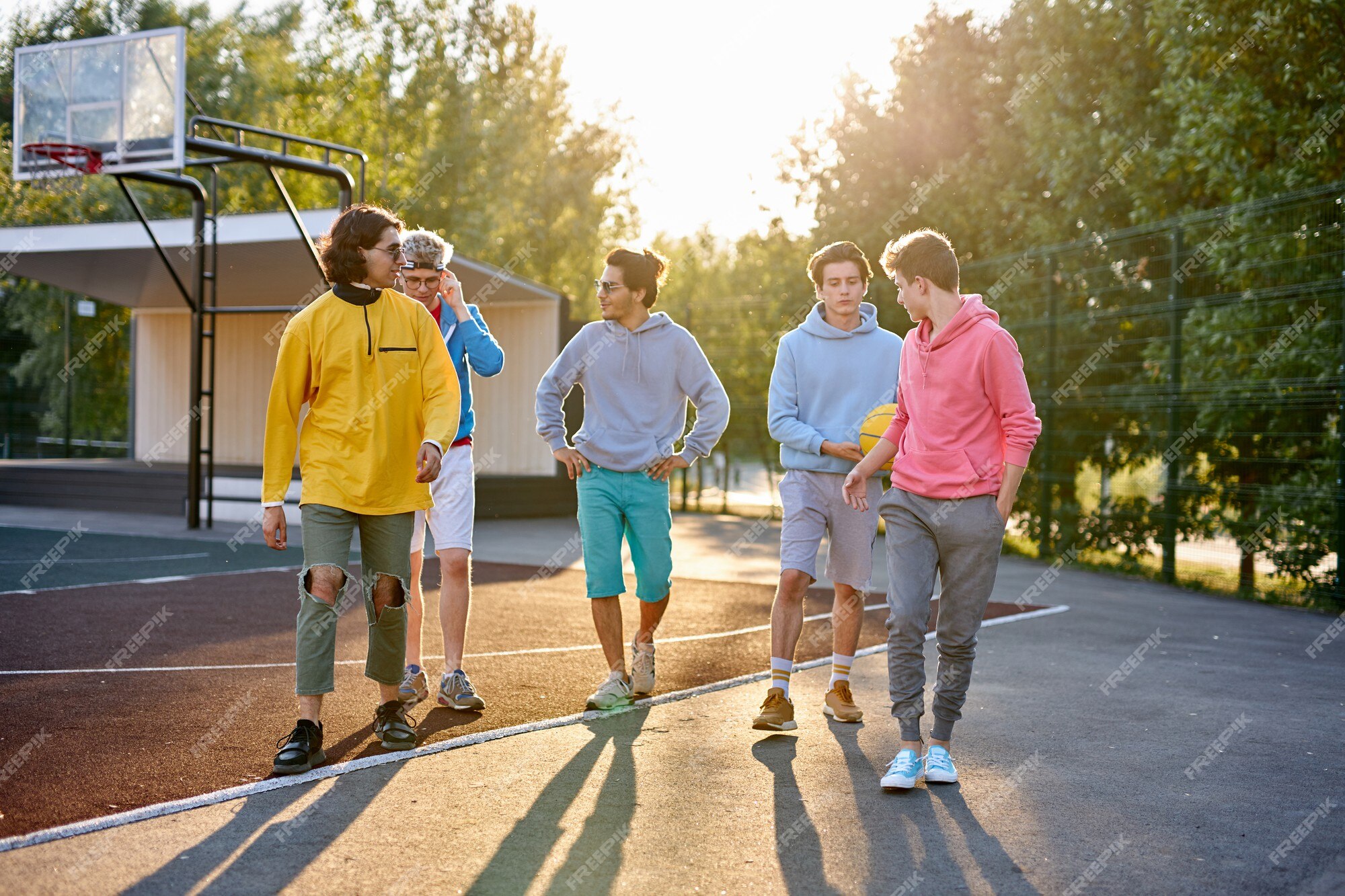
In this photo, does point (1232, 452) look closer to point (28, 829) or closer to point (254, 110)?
point (28, 829)

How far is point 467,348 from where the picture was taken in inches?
218

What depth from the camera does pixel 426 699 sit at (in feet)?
18.5

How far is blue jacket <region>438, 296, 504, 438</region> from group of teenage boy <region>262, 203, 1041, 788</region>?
0.02 metres

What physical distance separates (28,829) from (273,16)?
4284cm

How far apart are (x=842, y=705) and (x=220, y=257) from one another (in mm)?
15272

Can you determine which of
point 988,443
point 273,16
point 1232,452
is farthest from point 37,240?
point 273,16

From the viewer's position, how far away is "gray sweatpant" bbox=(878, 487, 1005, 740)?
4.37m

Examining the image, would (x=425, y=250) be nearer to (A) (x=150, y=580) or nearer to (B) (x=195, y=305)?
(A) (x=150, y=580)

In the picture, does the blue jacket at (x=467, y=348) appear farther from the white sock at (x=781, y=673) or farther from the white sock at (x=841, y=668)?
the white sock at (x=841, y=668)

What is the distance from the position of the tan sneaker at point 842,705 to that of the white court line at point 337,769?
0.66 metres

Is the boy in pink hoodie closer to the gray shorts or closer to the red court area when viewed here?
the gray shorts

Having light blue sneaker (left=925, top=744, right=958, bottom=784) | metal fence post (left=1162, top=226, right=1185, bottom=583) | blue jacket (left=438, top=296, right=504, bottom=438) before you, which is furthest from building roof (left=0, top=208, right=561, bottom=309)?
light blue sneaker (left=925, top=744, right=958, bottom=784)

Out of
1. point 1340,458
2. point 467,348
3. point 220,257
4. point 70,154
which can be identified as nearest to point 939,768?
point 467,348

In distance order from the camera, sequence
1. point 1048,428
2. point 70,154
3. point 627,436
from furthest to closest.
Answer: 1. point 1048,428
2. point 70,154
3. point 627,436
